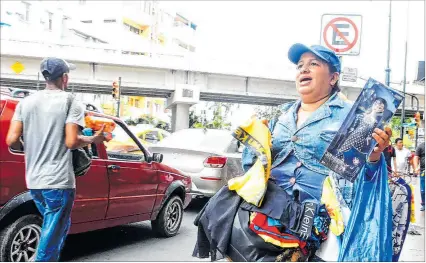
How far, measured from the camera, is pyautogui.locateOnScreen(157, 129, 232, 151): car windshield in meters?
8.04

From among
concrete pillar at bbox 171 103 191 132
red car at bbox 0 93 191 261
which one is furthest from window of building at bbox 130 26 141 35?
red car at bbox 0 93 191 261

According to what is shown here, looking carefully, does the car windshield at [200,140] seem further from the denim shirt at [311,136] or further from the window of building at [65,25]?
the window of building at [65,25]

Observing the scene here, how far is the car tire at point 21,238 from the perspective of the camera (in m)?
3.81

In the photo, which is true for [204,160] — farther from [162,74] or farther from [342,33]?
[162,74]

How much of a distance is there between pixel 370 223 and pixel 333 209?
18cm

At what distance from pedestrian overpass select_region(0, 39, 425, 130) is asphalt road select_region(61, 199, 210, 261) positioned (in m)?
24.5

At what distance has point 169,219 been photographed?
246 inches

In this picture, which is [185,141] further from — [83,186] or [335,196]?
[335,196]

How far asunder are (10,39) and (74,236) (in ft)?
84.3

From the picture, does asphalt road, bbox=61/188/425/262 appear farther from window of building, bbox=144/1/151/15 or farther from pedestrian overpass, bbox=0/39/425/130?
window of building, bbox=144/1/151/15

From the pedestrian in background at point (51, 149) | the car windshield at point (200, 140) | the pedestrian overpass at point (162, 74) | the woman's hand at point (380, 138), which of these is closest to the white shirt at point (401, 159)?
the car windshield at point (200, 140)

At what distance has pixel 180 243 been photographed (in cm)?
584

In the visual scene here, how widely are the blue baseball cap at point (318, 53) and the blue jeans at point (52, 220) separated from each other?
208 cm

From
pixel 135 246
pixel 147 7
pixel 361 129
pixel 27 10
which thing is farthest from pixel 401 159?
pixel 147 7
